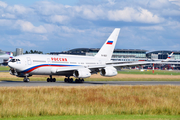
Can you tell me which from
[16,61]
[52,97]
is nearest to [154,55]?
[16,61]

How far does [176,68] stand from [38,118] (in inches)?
6693

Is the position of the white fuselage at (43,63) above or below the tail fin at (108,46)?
below

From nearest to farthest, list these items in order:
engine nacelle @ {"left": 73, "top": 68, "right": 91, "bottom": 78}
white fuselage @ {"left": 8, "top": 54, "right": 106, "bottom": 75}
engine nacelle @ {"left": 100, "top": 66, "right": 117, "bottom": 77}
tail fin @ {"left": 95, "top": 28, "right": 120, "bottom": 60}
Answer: white fuselage @ {"left": 8, "top": 54, "right": 106, "bottom": 75} < engine nacelle @ {"left": 73, "top": 68, "right": 91, "bottom": 78} < engine nacelle @ {"left": 100, "top": 66, "right": 117, "bottom": 77} < tail fin @ {"left": 95, "top": 28, "right": 120, "bottom": 60}

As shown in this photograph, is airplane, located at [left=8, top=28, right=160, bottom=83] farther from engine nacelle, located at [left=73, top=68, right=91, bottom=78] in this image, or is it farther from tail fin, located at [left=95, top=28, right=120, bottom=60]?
tail fin, located at [left=95, top=28, right=120, bottom=60]

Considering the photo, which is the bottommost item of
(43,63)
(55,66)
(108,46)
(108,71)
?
(108,71)

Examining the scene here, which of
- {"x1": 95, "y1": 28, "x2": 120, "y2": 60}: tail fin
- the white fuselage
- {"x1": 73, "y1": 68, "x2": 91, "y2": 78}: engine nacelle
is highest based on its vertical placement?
{"x1": 95, "y1": 28, "x2": 120, "y2": 60}: tail fin

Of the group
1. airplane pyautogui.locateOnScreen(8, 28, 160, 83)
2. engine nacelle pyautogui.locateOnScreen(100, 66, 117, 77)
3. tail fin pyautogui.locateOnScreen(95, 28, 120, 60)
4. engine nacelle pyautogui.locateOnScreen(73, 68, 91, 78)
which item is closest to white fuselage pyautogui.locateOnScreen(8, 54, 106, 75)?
airplane pyautogui.locateOnScreen(8, 28, 160, 83)

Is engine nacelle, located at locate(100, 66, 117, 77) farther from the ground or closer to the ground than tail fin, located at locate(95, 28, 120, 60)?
closer to the ground

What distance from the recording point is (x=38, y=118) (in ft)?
47.3

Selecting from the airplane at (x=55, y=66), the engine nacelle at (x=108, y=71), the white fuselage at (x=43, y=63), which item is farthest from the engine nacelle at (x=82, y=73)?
the engine nacelle at (x=108, y=71)

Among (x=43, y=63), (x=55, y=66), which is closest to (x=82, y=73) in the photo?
(x=55, y=66)

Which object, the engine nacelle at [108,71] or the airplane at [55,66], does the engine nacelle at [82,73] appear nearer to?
the airplane at [55,66]

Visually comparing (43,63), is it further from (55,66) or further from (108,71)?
(108,71)

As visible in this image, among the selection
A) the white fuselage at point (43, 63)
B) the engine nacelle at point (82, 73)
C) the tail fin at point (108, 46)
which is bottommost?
the engine nacelle at point (82, 73)
